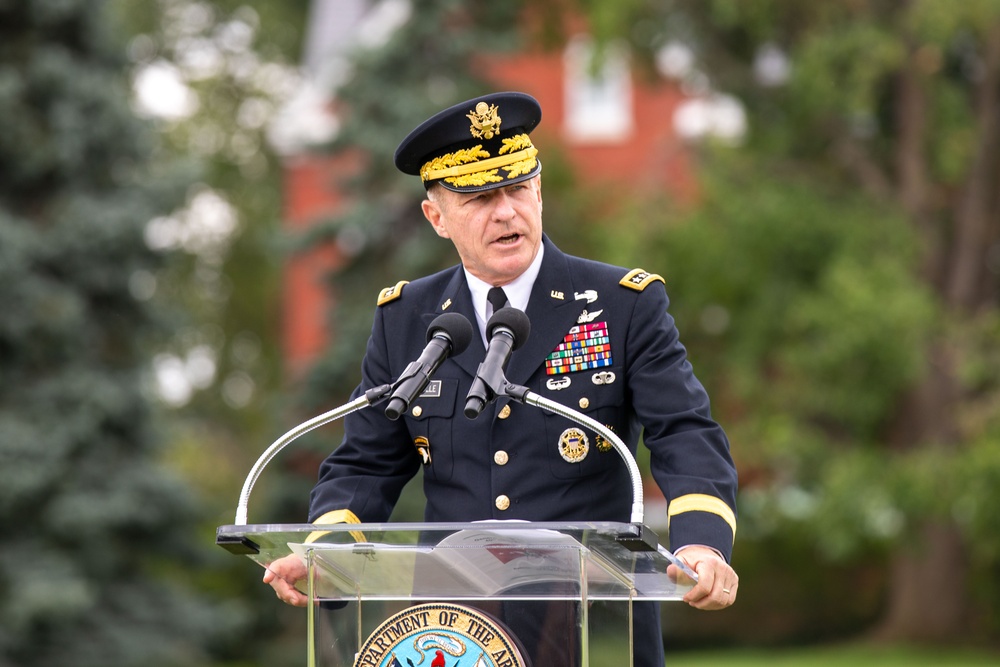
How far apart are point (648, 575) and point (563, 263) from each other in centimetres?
95

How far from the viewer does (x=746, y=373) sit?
15.2m

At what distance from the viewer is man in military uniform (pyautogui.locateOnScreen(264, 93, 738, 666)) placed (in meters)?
3.48

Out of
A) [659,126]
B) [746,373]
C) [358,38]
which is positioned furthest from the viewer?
[659,126]

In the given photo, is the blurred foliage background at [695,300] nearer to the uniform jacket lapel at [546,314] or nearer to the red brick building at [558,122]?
the red brick building at [558,122]

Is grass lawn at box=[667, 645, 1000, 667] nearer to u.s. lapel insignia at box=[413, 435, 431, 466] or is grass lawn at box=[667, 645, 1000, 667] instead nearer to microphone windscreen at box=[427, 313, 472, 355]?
u.s. lapel insignia at box=[413, 435, 431, 466]

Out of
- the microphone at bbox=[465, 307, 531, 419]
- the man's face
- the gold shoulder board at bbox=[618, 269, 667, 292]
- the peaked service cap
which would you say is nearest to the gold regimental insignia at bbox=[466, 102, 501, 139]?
the peaked service cap

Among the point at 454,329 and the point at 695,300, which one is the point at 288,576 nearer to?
the point at 454,329

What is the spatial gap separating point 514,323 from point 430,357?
196 millimetres

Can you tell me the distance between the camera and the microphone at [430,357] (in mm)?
2932

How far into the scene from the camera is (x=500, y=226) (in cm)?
353

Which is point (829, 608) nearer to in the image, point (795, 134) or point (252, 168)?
point (795, 134)

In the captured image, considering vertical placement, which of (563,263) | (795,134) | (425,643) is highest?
(795,134)

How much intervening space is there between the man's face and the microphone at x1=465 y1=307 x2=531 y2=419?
1.27 ft

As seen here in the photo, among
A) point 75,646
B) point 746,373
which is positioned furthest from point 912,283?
point 75,646
